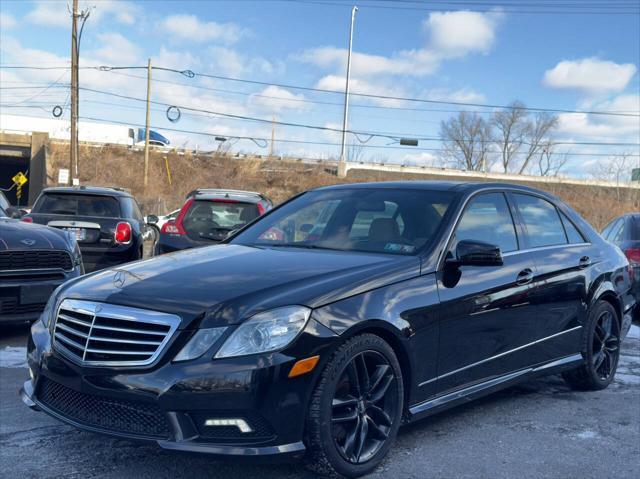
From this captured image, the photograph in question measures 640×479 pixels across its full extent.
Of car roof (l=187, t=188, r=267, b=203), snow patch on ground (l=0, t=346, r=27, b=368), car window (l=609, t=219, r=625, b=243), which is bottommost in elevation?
snow patch on ground (l=0, t=346, r=27, b=368)

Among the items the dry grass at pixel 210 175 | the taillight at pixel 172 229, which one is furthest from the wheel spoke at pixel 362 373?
the dry grass at pixel 210 175

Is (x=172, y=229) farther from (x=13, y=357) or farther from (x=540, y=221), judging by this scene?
(x=540, y=221)

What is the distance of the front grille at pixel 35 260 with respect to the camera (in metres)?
6.49

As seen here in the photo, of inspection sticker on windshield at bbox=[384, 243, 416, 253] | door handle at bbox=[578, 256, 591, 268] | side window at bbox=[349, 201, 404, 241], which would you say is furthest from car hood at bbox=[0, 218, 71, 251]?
door handle at bbox=[578, 256, 591, 268]

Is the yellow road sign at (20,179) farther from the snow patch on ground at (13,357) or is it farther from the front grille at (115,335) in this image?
the front grille at (115,335)

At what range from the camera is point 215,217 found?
29.2 feet

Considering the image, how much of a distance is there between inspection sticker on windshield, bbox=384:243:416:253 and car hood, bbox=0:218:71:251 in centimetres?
398

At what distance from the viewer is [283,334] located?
319 cm

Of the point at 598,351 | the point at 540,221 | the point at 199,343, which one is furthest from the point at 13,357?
the point at 598,351

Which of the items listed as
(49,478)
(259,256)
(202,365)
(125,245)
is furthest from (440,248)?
(125,245)

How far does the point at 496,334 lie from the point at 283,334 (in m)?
1.71

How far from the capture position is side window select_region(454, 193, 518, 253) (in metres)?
4.48

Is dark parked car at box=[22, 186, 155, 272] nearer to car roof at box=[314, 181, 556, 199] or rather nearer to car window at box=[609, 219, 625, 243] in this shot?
car roof at box=[314, 181, 556, 199]

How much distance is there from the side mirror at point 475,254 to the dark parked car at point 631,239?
4.97m
